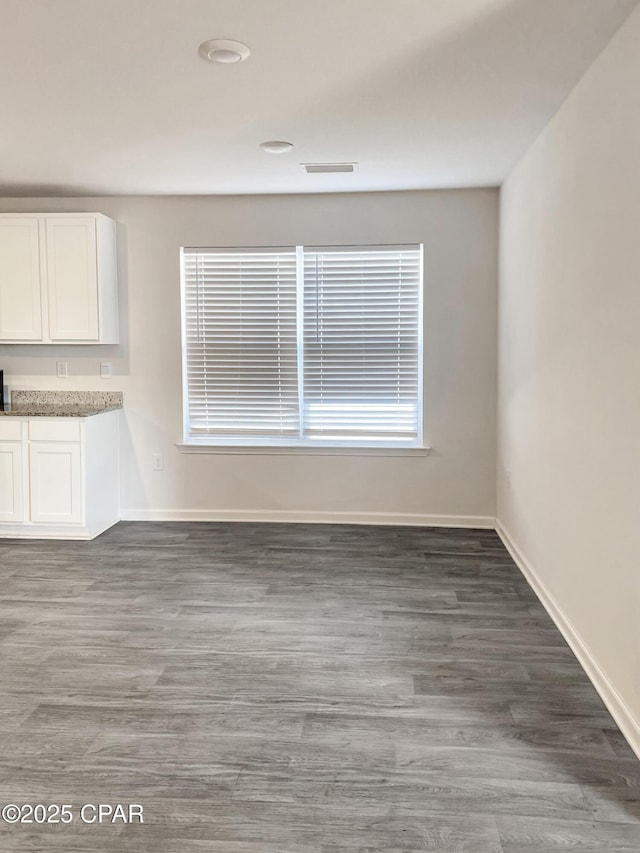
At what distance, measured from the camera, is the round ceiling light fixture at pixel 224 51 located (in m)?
2.51

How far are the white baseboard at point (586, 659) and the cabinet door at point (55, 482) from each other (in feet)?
9.90

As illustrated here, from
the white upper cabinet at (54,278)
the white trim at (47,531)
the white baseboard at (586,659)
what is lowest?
the white baseboard at (586,659)

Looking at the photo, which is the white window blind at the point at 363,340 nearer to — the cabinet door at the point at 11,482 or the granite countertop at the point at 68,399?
the granite countertop at the point at 68,399

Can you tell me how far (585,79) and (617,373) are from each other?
1.30 meters

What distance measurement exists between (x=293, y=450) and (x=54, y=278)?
217cm

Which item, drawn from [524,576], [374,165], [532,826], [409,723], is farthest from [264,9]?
[524,576]

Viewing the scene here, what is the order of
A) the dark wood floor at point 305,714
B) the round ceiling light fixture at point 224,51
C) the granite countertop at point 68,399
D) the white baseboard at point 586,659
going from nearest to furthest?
1. the dark wood floor at point 305,714
2. the white baseboard at point 586,659
3. the round ceiling light fixture at point 224,51
4. the granite countertop at point 68,399

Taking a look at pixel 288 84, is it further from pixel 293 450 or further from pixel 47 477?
pixel 47 477

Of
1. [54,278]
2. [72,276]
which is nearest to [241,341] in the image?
[72,276]

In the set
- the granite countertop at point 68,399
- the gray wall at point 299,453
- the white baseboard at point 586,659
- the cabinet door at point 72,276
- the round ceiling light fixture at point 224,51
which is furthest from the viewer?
the granite countertop at point 68,399

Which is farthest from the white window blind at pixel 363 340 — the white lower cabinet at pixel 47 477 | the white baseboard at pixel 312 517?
the white lower cabinet at pixel 47 477

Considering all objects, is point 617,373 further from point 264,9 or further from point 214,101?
point 214,101

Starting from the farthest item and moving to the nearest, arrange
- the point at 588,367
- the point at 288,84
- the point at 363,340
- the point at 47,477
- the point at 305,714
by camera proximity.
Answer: the point at 363,340, the point at 47,477, the point at 288,84, the point at 588,367, the point at 305,714

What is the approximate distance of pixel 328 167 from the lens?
4.23 meters
